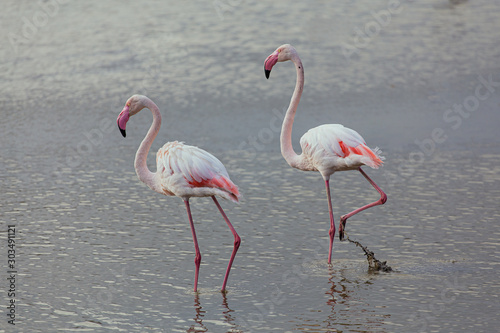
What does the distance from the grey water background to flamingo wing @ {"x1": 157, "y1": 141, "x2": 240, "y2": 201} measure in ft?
2.70

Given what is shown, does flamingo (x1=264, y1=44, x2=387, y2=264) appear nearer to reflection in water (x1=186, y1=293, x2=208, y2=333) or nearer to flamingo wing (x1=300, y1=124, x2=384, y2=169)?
flamingo wing (x1=300, y1=124, x2=384, y2=169)

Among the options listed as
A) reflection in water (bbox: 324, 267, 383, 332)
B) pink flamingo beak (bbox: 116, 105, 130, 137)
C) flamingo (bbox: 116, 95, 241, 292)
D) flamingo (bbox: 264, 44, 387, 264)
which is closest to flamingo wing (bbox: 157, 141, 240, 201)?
flamingo (bbox: 116, 95, 241, 292)

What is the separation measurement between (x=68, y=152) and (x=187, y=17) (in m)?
6.81

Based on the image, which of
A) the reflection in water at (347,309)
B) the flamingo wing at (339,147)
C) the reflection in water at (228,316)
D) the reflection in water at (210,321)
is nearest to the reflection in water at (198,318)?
the reflection in water at (210,321)

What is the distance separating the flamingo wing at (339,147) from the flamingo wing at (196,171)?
1.25 m

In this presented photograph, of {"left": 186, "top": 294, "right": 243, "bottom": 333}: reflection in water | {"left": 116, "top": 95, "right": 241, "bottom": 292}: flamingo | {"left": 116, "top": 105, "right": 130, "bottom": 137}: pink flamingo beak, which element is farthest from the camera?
{"left": 116, "top": 105, "right": 130, "bottom": 137}: pink flamingo beak

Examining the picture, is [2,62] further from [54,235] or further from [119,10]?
[54,235]

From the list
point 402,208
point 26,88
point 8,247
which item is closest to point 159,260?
point 8,247

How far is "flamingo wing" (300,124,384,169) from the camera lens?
6.93 m

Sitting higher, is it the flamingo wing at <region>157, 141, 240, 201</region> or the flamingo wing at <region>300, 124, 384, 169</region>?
the flamingo wing at <region>300, 124, 384, 169</region>

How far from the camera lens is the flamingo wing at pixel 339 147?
22.7 ft

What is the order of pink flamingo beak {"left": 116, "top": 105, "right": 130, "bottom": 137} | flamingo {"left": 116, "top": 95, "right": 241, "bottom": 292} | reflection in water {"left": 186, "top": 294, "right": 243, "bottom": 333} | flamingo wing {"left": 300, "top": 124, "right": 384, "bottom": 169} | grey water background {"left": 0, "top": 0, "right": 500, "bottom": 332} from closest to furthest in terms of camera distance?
reflection in water {"left": 186, "top": 294, "right": 243, "bottom": 333}
grey water background {"left": 0, "top": 0, "right": 500, "bottom": 332}
flamingo {"left": 116, "top": 95, "right": 241, "bottom": 292}
pink flamingo beak {"left": 116, "top": 105, "right": 130, "bottom": 137}
flamingo wing {"left": 300, "top": 124, "right": 384, "bottom": 169}

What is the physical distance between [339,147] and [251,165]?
12.3 feet

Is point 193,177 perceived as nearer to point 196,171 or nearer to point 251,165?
point 196,171
